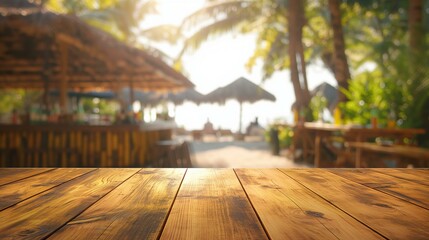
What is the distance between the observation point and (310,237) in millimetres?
928

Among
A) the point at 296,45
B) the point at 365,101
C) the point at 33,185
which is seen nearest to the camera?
the point at 33,185

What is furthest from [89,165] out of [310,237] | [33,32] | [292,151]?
[310,237]

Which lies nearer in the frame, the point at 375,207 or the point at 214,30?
the point at 375,207

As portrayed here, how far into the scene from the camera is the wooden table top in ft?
3.17

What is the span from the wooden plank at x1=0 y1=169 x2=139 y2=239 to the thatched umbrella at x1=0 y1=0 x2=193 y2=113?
5.08m

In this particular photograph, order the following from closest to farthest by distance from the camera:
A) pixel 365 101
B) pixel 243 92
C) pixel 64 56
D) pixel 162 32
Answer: pixel 365 101 → pixel 64 56 → pixel 243 92 → pixel 162 32

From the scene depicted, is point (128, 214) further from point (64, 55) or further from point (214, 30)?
point (214, 30)

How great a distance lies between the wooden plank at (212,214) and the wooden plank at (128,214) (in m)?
0.04

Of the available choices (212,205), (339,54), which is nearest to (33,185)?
(212,205)

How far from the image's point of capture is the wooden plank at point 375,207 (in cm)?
100

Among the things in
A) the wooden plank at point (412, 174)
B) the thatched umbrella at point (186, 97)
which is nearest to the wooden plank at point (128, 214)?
the wooden plank at point (412, 174)

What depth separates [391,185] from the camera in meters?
1.62

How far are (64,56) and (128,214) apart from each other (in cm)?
649

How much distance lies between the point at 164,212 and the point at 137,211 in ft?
0.28
